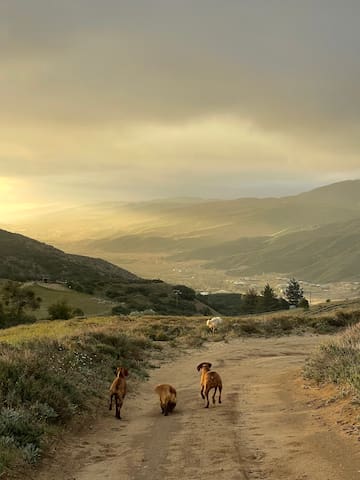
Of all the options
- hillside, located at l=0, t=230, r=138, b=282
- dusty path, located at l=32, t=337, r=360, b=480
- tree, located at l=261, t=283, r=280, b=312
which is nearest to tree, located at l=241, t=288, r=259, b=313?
tree, located at l=261, t=283, r=280, b=312

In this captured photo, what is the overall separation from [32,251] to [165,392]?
142 metres

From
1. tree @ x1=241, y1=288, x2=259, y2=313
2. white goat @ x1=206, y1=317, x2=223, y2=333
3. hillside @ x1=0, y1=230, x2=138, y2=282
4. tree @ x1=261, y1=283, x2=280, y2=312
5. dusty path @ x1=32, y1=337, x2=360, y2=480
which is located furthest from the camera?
hillside @ x1=0, y1=230, x2=138, y2=282

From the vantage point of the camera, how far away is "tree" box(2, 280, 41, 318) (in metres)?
53.5

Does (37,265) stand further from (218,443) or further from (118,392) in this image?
(218,443)

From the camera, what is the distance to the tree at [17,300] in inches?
2108

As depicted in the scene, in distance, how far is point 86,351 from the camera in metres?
18.7

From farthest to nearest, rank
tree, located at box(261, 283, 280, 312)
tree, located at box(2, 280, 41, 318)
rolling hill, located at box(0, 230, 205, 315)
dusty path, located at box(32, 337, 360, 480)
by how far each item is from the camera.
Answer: tree, located at box(261, 283, 280, 312), rolling hill, located at box(0, 230, 205, 315), tree, located at box(2, 280, 41, 318), dusty path, located at box(32, 337, 360, 480)

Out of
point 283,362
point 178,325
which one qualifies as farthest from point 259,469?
point 178,325

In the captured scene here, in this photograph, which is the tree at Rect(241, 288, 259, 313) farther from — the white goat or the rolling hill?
the white goat

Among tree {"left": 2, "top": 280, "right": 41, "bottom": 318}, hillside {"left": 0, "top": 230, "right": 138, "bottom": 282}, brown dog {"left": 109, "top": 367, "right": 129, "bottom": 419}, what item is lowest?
brown dog {"left": 109, "top": 367, "right": 129, "bottom": 419}

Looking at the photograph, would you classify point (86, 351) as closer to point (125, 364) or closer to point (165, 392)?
point (125, 364)

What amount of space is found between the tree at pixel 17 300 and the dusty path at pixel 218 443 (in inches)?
1594

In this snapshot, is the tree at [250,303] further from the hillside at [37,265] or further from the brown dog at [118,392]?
the brown dog at [118,392]

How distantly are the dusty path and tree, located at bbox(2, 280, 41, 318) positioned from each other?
133 feet
